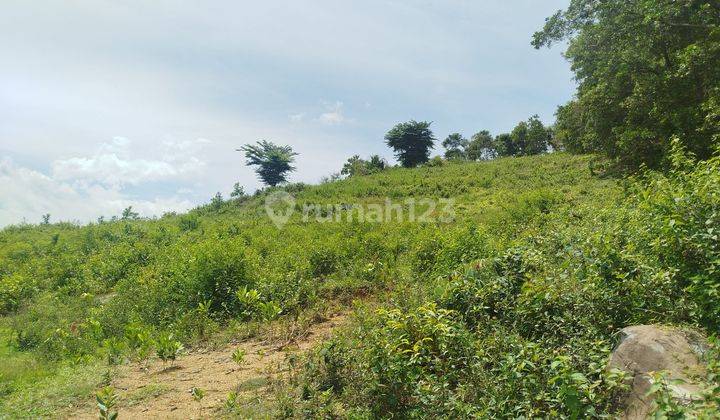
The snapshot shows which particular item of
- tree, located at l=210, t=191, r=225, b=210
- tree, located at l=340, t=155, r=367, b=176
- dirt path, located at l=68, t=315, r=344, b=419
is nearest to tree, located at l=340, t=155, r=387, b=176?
tree, located at l=340, t=155, r=367, b=176

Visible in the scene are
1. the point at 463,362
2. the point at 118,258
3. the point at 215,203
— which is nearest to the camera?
the point at 463,362

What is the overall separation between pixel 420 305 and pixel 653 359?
2420mm

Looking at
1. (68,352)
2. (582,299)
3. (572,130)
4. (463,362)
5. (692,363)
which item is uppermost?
(572,130)

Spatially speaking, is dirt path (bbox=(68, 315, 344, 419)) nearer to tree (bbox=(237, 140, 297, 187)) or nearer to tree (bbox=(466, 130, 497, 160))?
tree (bbox=(237, 140, 297, 187))

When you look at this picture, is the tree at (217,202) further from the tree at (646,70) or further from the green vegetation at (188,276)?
the tree at (646,70)

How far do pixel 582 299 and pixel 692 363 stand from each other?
996mm

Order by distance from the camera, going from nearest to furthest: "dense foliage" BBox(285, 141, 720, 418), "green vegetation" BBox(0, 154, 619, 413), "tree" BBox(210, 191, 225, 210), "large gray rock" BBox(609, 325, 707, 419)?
"large gray rock" BBox(609, 325, 707, 419) < "dense foliage" BBox(285, 141, 720, 418) < "green vegetation" BBox(0, 154, 619, 413) < "tree" BBox(210, 191, 225, 210)

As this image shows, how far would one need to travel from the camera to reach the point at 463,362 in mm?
3404

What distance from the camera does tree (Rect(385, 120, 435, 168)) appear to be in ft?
118

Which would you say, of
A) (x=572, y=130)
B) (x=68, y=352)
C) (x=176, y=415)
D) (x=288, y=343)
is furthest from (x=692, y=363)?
(x=572, y=130)

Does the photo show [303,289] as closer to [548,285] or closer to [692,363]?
[548,285]

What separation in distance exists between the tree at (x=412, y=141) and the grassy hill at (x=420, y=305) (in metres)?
23.9

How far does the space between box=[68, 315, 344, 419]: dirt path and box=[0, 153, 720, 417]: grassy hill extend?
0.31m

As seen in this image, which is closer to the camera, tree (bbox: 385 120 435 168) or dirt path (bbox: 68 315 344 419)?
dirt path (bbox: 68 315 344 419)
